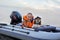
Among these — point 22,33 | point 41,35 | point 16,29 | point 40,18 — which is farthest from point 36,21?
point 41,35

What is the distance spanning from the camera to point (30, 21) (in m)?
10.4

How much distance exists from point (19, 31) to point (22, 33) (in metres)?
0.36

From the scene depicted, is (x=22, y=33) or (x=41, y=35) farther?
(x=22, y=33)

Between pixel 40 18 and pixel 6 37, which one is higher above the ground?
pixel 40 18

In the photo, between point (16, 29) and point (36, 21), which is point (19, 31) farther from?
point (36, 21)

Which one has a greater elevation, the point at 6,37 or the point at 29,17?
the point at 29,17

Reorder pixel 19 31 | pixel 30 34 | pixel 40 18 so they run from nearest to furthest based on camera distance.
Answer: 1. pixel 30 34
2. pixel 19 31
3. pixel 40 18

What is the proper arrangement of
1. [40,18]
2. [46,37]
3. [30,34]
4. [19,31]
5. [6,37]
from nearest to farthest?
[46,37] → [30,34] → [19,31] → [6,37] → [40,18]

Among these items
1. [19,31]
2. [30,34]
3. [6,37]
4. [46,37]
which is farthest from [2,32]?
[46,37]

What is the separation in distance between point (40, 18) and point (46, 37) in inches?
100

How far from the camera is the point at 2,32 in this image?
9.39 m

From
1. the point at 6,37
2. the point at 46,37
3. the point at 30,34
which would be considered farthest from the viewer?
the point at 6,37

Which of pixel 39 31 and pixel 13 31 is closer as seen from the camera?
pixel 39 31

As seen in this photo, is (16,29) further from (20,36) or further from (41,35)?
(41,35)
